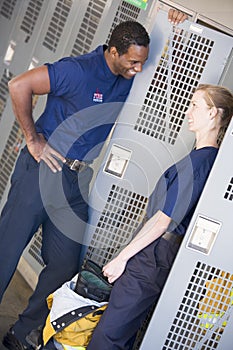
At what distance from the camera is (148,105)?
4.68m

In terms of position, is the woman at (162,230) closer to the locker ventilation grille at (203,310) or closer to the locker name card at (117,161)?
the locker ventilation grille at (203,310)

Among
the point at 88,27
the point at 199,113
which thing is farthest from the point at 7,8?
the point at 199,113

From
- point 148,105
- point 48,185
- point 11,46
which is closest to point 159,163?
point 148,105

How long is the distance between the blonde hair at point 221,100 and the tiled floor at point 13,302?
182 centimetres

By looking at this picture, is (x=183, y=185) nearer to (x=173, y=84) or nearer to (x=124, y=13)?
(x=173, y=84)

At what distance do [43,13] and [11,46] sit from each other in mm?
490

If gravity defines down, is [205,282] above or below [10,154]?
below

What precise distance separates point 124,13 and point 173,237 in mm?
1500

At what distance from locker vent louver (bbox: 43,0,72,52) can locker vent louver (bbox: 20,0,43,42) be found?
311 millimetres

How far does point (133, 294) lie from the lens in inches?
169

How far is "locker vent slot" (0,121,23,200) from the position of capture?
6148 millimetres

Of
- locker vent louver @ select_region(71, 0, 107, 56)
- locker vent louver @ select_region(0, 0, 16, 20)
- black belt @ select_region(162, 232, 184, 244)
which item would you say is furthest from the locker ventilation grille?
locker vent louver @ select_region(0, 0, 16, 20)

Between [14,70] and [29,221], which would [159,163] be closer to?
[29,221]

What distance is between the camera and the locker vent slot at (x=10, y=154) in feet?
20.2
